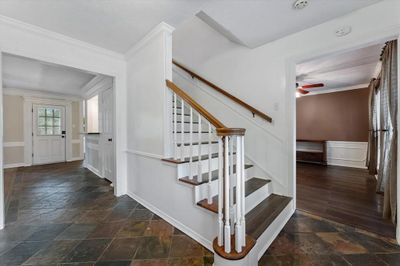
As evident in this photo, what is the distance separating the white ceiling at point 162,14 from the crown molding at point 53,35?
2.7 inches

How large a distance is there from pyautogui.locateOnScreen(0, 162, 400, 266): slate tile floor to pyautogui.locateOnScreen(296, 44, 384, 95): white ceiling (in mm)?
2241

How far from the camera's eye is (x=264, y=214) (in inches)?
72.6

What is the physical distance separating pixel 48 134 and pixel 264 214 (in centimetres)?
690

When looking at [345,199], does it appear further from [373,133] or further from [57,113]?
[57,113]

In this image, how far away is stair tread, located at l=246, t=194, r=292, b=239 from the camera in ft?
5.17

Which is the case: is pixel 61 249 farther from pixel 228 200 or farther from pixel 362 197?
pixel 362 197

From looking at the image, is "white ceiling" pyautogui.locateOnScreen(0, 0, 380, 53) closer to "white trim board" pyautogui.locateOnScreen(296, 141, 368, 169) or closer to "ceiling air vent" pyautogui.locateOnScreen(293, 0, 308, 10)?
"ceiling air vent" pyautogui.locateOnScreen(293, 0, 308, 10)

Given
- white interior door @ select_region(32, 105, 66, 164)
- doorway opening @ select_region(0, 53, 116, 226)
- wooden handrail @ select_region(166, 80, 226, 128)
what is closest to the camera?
wooden handrail @ select_region(166, 80, 226, 128)

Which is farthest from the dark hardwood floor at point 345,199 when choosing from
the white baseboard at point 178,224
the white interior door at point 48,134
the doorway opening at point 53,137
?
the white interior door at point 48,134

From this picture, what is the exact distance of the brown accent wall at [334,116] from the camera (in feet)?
15.3

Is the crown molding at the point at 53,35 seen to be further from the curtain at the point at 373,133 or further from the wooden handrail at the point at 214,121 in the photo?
the curtain at the point at 373,133

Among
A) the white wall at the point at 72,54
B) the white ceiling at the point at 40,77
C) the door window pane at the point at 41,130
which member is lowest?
the door window pane at the point at 41,130

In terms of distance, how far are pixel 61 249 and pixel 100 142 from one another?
A: 2.72 meters

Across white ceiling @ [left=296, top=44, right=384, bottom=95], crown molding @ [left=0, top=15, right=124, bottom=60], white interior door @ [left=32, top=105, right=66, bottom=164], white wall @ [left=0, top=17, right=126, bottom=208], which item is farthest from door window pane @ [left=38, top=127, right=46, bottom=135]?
white ceiling @ [left=296, top=44, right=384, bottom=95]
